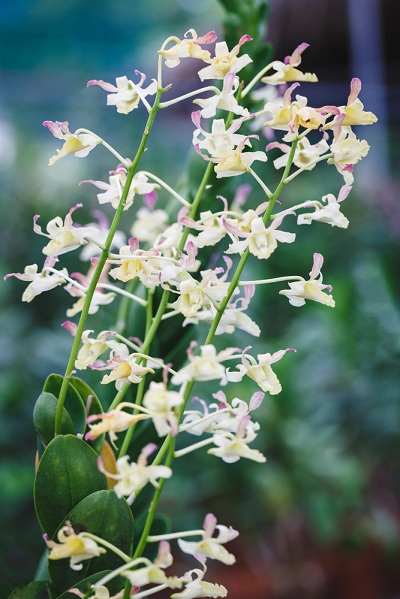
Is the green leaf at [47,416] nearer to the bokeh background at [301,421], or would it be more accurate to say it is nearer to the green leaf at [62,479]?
the green leaf at [62,479]

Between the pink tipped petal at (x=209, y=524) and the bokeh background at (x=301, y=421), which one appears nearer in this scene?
the pink tipped petal at (x=209, y=524)

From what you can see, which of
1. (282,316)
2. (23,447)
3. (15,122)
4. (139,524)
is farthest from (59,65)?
(139,524)

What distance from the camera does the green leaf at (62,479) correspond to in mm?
301

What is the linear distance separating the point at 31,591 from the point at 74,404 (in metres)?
0.08

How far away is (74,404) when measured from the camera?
33 cm

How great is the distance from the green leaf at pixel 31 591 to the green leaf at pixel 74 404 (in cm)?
7

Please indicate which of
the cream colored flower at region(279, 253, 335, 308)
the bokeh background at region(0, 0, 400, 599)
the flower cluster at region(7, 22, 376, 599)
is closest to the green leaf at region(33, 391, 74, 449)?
the flower cluster at region(7, 22, 376, 599)

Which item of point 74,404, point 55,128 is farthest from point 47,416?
point 55,128

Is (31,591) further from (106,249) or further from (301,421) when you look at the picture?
(301,421)

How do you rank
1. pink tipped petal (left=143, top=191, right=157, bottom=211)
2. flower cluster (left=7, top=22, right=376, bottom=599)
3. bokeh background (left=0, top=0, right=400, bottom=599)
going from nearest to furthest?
flower cluster (left=7, top=22, right=376, bottom=599)
pink tipped petal (left=143, top=191, right=157, bottom=211)
bokeh background (left=0, top=0, right=400, bottom=599)

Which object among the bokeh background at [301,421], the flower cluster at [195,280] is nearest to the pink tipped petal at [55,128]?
the flower cluster at [195,280]

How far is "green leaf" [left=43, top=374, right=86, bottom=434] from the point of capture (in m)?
0.33

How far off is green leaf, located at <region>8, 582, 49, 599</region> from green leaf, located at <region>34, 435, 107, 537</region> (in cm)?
2

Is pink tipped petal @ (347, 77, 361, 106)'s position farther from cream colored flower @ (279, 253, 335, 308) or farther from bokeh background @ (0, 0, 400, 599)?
bokeh background @ (0, 0, 400, 599)
